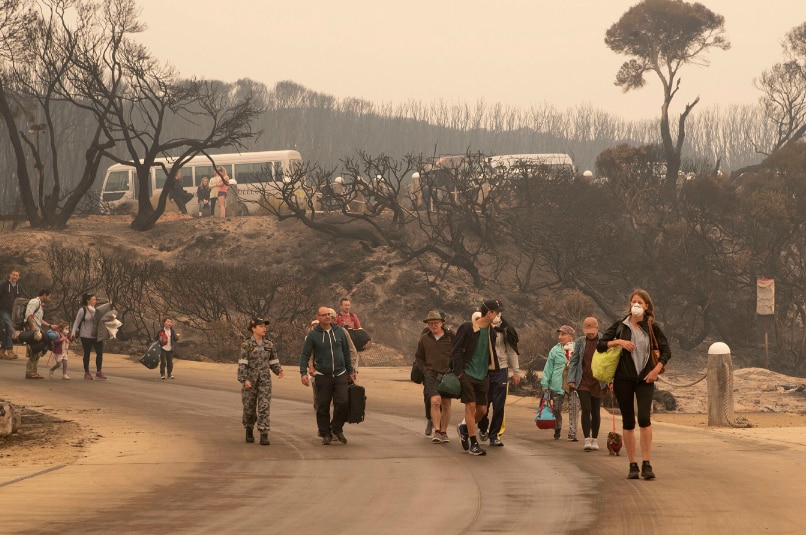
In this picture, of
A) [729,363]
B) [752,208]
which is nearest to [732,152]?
[752,208]

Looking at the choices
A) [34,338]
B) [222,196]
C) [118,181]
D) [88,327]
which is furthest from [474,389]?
[118,181]

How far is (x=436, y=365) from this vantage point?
14.4 m

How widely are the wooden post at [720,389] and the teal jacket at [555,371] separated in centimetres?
327

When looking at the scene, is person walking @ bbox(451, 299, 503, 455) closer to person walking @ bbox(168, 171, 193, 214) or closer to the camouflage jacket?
the camouflage jacket

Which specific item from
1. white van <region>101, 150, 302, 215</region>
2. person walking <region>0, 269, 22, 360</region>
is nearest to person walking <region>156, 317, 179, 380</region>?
person walking <region>0, 269, 22, 360</region>

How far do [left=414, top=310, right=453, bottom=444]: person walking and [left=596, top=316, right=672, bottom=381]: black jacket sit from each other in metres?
3.45

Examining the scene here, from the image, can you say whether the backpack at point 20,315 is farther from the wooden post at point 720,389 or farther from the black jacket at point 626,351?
the black jacket at point 626,351

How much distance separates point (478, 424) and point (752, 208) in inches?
1231

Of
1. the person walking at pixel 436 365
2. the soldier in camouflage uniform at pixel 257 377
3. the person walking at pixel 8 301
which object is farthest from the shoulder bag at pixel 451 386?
the person walking at pixel 8 301

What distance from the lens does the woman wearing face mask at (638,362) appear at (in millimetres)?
10930

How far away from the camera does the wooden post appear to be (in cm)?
1736

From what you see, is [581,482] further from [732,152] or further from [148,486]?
[732,152]

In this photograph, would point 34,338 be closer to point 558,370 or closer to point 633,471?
point 558,370

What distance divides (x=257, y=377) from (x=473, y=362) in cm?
262
